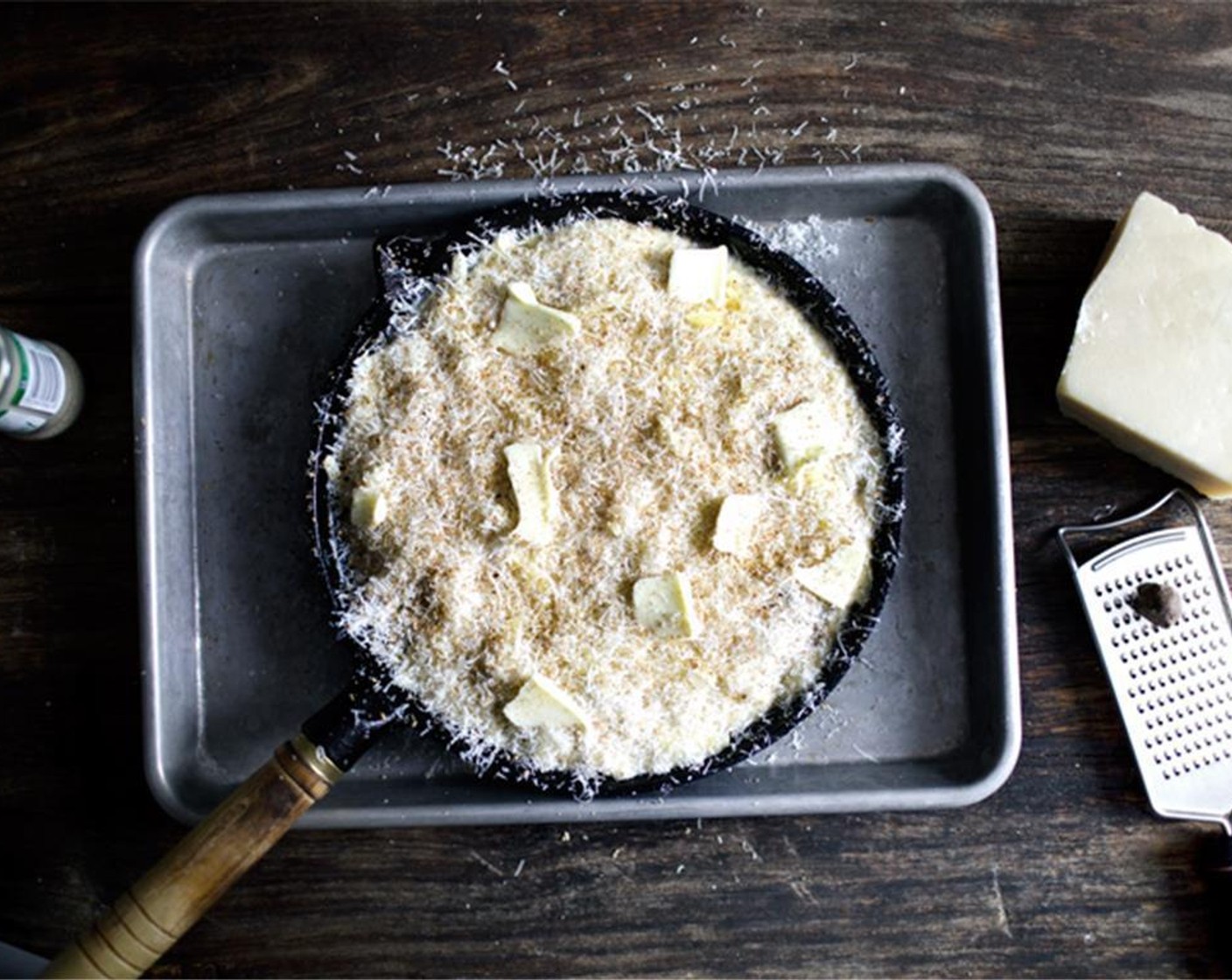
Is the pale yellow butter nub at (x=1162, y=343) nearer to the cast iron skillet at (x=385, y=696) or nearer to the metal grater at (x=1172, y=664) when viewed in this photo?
the metal grater at (x=1172, y=664)

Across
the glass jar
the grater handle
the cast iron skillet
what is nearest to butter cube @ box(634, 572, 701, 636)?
the cast iron skillet

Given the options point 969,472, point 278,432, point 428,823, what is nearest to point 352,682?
point 428,823

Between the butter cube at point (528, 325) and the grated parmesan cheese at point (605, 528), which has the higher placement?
the butter cube at point (528, 325)

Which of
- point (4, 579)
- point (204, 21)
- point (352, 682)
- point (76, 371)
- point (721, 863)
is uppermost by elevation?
point (204, 21)

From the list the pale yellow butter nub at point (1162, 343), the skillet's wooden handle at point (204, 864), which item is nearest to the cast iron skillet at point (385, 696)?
the skillet's wooden handle at point (204, 864)

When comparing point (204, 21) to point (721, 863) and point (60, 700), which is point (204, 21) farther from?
point (721, 863)

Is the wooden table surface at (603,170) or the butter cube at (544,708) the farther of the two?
the wooden table surface at (603,170)

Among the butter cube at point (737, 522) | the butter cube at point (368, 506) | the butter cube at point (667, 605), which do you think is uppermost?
the butter cube at point (368, 506)

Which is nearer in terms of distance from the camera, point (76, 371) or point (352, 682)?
point (352, 682)
